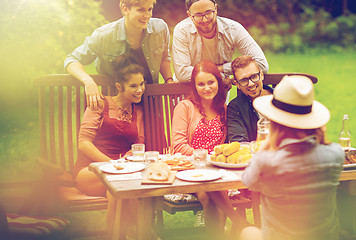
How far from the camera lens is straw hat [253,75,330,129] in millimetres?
1824

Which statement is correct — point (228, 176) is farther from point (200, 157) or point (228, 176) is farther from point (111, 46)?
→ point (111, 46)

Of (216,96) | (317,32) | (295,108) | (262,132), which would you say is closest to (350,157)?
(262,132)

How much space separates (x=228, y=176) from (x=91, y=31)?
4151 mm

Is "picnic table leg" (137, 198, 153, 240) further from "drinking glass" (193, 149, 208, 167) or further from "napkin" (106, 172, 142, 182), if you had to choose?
"drinking glass" (193, 149, 208, 167)

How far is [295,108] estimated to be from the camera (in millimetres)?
1861

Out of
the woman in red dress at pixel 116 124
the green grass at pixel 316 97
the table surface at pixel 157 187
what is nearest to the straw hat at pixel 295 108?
the table surface at pixel 157 187

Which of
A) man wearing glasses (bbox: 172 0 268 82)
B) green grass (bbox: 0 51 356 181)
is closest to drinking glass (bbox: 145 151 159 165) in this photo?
man wearing glasses (bbox: 172 0 268 82)

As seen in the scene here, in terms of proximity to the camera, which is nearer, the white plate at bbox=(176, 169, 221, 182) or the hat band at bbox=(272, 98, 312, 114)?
the hat band at bbox=(272, 98, 312, 114)

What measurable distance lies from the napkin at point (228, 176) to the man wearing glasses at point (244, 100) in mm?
844

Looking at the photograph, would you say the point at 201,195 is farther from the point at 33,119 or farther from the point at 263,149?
the point at 33,119

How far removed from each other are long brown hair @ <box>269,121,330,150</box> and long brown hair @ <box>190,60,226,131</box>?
1496 millimetres

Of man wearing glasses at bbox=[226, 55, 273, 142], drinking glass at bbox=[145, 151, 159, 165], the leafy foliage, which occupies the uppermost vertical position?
the leafy foliage

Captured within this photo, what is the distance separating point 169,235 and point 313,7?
909 centimetres

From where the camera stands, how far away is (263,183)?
1890mm
